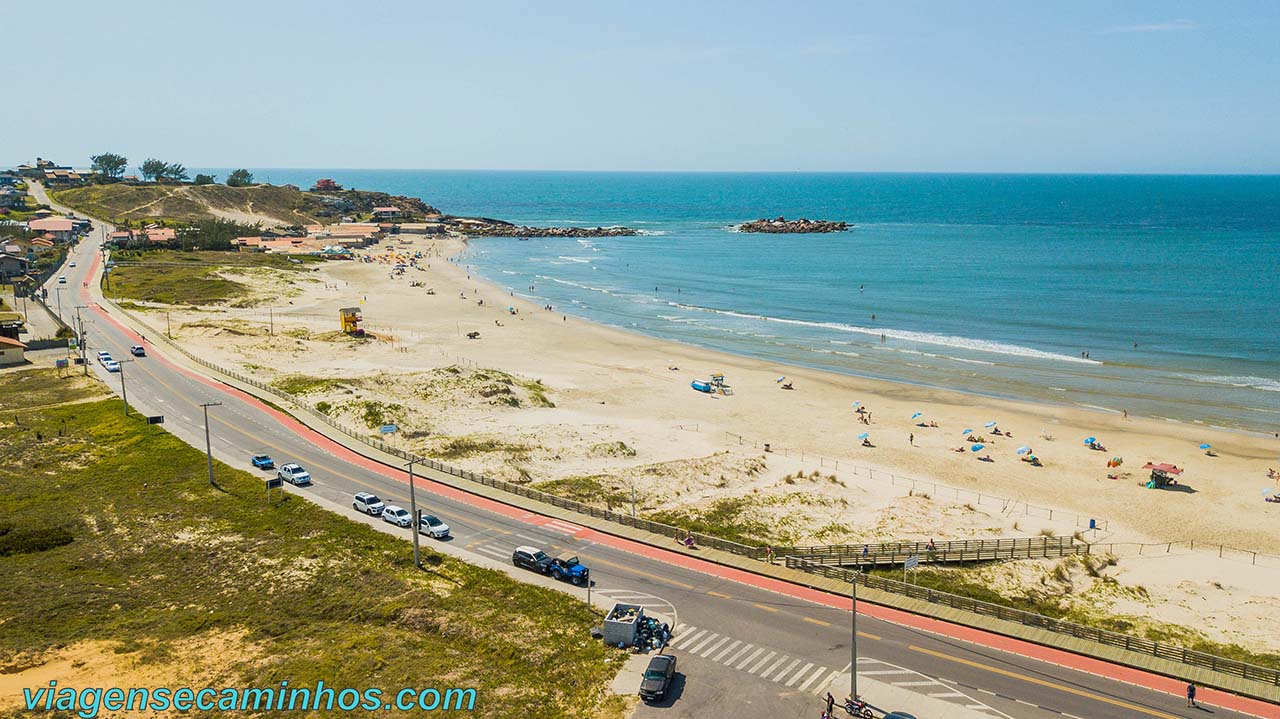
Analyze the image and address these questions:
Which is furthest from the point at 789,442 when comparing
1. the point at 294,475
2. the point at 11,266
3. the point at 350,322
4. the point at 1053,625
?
the point at 11,266

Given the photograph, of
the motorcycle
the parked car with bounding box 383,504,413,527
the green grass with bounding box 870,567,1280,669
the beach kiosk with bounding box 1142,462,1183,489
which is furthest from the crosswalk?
the beach kiosk with bounding box 1142,462,1183,489

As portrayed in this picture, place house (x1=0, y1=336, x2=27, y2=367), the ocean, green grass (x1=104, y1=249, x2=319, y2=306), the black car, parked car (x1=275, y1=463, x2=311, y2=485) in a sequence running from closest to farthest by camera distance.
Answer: the black car → parked car (x1=275, y1=463, x2=311, y2=485) → house (x1=0, y1=336, x2=27, y2=367) → the ocean → green grass (x1=104, y1=249, x2=319, y2=306)

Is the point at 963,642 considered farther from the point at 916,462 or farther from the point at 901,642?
the point at 916,462

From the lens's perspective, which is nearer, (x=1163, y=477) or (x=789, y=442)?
(x=1163, y=477)

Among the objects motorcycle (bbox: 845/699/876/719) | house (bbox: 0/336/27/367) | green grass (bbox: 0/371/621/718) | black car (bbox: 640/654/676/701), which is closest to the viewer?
motorcycle (bbox: 845/699/876/719)

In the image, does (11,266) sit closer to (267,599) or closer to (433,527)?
(433,527)

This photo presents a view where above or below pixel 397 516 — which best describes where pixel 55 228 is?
above

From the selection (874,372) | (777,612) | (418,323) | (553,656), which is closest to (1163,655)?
(777,612)

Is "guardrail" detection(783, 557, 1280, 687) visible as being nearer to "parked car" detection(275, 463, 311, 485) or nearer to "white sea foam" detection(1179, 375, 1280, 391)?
"parked car" detection(275, 463, 311, 485)
